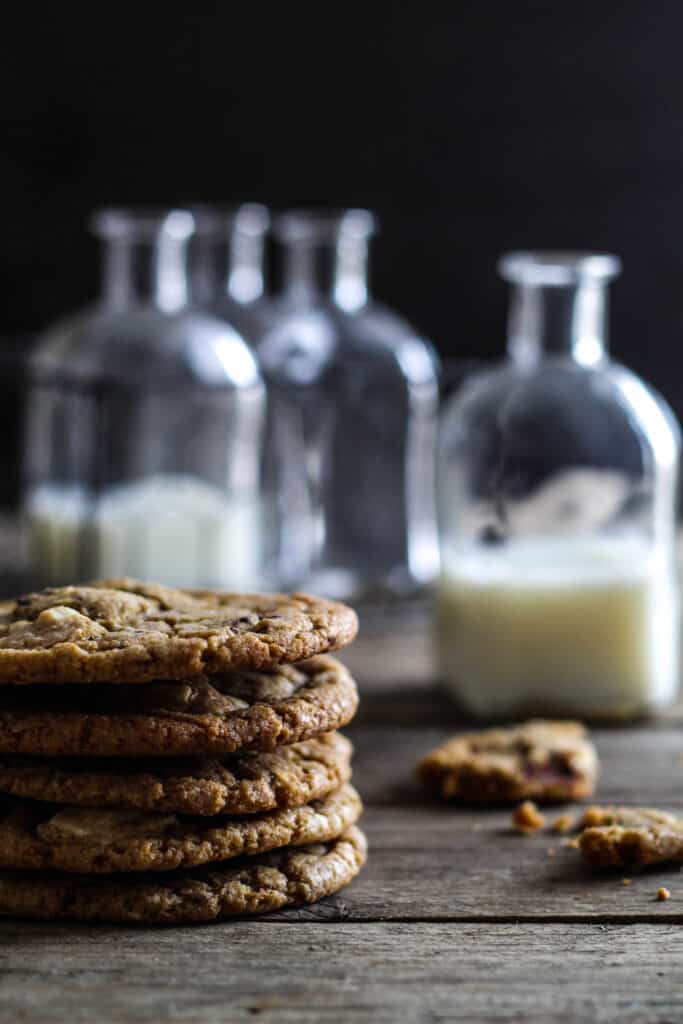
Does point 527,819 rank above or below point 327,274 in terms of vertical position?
below

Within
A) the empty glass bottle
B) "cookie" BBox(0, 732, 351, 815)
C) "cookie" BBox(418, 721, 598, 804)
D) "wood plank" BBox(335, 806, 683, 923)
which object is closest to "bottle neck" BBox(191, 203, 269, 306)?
the empty glass bottle

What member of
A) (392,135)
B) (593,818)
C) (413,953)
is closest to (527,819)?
(593,818)

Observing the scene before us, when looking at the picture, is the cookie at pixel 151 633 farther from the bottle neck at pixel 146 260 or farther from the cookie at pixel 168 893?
the bottle neck at pixel 146 260

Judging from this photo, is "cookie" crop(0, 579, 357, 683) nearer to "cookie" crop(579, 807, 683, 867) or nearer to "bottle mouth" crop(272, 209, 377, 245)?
"cookie" crop(579, 807, 683, 867)

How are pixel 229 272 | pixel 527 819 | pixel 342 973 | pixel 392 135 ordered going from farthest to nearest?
pixel 392 135 → pixel 229 272 → pixel 527 819 → pixel 342 973

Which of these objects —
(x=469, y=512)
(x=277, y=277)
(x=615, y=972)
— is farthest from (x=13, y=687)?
(x=277, y=277)

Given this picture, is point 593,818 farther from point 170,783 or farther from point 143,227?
point 143,227
